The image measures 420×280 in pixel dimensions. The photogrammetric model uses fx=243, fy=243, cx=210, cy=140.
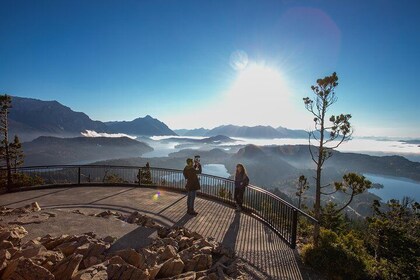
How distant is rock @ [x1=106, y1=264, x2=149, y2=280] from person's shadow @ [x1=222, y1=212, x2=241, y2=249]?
312cm

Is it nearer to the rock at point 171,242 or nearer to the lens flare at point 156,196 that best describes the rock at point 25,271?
the rock at point 171,242

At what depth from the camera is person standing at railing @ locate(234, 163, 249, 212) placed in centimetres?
1027

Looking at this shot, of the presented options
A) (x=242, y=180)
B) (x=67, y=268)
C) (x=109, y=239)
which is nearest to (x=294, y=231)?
(x=242, y=180)

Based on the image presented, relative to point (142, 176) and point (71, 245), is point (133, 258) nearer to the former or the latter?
point (71, 245)

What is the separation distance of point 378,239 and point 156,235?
25606 millimetres

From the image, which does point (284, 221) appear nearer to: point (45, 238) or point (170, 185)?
point (45, 238)

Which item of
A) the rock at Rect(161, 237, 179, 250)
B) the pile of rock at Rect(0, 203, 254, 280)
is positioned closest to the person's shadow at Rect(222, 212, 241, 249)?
the pile of rock at Rect(0, 203, 254, 280)

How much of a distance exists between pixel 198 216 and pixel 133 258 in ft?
15.7

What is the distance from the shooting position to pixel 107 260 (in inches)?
193

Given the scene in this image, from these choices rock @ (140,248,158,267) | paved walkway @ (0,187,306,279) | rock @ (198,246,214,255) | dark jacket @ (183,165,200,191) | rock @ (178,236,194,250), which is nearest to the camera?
rock @ (140,248,158,267)

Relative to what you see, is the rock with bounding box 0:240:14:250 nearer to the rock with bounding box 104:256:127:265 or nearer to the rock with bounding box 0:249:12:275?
the rock with bounding box 0:249:12:275

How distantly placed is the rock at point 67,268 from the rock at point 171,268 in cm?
157

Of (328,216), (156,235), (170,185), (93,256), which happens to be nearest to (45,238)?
(93,256)

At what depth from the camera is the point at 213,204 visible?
11727mm
